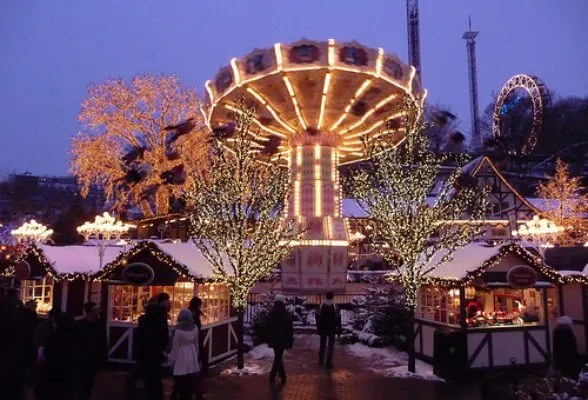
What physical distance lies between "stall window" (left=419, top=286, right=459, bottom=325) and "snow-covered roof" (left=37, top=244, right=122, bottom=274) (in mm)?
8500

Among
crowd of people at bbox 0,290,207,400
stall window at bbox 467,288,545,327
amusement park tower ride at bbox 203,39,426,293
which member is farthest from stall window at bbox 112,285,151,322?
amusement park tower ride at bbox 203,39,426,293

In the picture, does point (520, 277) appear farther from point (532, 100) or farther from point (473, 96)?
point (473, 96)

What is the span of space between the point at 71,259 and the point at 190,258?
4396 mm

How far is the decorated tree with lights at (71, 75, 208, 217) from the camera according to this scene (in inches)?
1120

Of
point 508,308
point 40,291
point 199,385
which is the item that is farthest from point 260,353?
point 40,291

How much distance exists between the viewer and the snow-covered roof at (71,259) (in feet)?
46.3

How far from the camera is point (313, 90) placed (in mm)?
21031

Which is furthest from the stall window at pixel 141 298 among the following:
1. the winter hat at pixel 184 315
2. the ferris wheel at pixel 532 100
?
the ferris wheel at pixel 532 100

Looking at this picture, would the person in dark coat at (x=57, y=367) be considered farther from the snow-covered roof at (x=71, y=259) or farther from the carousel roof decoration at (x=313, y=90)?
the carousel roof decoration at (x=313, y=90)

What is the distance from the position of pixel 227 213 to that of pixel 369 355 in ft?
18.2

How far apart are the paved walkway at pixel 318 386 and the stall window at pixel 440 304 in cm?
171

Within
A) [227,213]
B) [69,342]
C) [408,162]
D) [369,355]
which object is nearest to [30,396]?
[69,342]

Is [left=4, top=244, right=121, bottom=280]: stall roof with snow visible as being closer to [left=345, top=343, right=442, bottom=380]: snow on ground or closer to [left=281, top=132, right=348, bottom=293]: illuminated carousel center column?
[left=345, top=343, right=442, bottom=380]: snow on ground

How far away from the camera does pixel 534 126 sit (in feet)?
137
